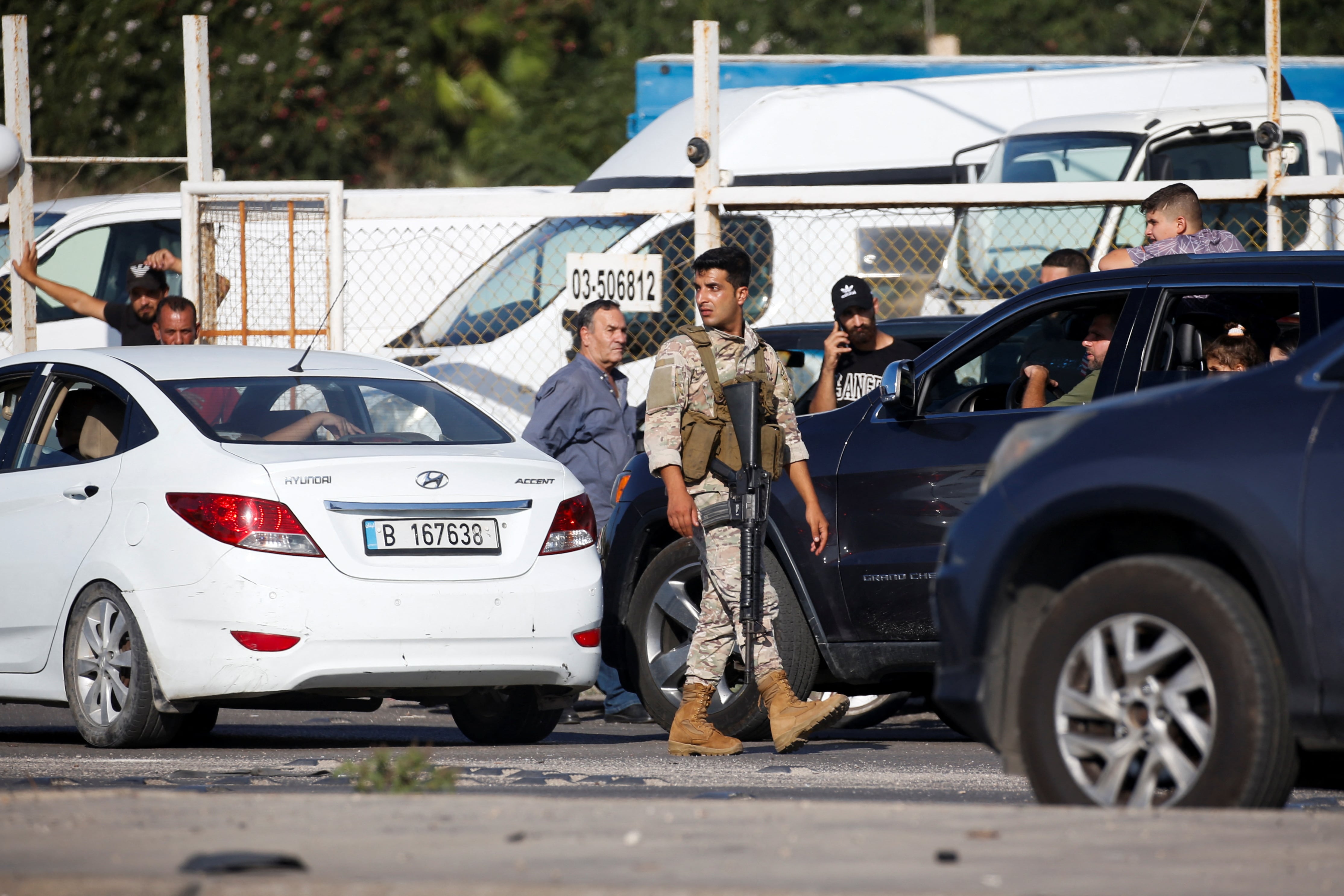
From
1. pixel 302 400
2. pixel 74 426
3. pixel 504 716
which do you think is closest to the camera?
pixel 302 400

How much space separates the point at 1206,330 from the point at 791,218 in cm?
581

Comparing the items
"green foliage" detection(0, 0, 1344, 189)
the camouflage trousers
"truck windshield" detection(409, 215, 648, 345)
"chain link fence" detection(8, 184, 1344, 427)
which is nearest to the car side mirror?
the camouflage trousers

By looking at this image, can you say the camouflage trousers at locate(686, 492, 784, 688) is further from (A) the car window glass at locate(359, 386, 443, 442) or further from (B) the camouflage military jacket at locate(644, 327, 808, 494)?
(A) the car window glass at locate(359, 386, 443, 442)

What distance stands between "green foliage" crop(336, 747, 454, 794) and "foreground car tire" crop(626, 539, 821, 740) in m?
2.81

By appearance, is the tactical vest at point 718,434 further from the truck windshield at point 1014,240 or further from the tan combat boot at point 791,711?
the truck windshield at point 1014,240

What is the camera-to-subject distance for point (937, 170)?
14805 mm

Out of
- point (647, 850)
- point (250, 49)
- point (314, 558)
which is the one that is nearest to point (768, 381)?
point (314, 558)

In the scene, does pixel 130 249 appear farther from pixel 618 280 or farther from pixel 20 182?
pixel 618 280

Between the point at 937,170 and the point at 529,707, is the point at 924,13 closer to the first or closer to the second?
the point at 937,170

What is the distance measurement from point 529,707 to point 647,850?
162 inches

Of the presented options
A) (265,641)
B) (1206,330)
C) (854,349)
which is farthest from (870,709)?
(265,641)

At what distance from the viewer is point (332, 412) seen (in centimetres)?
775

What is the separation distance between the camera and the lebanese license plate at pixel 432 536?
700cm

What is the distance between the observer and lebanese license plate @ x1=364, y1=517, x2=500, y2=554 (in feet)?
23.0
